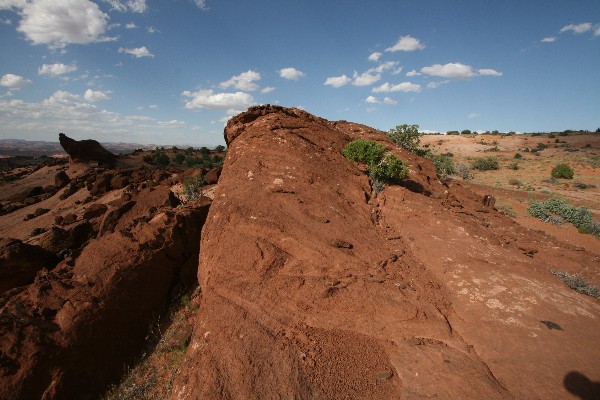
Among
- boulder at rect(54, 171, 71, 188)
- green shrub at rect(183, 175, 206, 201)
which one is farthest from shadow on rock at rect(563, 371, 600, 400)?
boulder at rect(54, 171, 71, 188)

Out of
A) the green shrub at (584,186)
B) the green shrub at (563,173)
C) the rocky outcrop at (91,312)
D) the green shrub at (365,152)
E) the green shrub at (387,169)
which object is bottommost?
the rocky outcrop at (91,312)

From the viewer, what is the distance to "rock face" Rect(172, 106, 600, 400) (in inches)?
147

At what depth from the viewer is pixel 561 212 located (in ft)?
44.3

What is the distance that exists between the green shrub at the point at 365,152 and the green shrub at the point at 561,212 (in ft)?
30.6

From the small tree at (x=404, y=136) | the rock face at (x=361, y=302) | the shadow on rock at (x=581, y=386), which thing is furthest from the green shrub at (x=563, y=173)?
the shadow on rock at (x=581, y=386)

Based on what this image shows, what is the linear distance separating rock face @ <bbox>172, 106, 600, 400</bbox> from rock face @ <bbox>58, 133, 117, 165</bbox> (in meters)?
23.1

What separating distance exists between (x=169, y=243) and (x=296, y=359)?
13.0ft

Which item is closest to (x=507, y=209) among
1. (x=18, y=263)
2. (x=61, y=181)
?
(x=18, y=263)

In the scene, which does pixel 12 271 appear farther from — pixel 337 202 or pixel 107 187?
pixel 107 187

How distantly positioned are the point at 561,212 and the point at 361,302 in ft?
45.3

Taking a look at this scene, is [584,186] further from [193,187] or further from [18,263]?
[18,263]

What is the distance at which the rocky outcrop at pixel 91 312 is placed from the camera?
420cm

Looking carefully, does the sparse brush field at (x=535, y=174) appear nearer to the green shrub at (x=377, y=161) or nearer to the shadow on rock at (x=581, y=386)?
the green shrub at (x=377, y=161)

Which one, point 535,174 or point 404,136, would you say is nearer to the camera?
point 404,136
